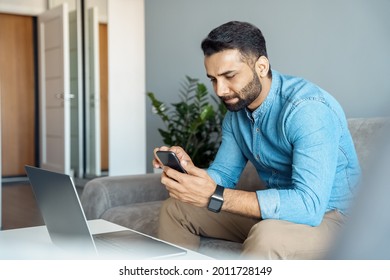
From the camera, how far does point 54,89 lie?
525cm

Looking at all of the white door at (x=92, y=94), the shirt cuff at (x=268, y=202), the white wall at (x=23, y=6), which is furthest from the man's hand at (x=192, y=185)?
the white wall at (x=23, y=6)

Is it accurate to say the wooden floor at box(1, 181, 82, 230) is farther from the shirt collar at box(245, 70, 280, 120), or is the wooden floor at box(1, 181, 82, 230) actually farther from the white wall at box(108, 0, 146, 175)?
the shirt collar at box(245, 70, 280, 120)

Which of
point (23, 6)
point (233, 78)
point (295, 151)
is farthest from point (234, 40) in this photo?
point (23, 6)

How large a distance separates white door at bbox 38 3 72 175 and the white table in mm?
3649

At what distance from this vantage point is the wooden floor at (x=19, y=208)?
3318 millimetres

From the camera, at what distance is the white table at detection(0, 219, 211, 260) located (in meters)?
1.02

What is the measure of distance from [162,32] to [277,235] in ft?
10.2

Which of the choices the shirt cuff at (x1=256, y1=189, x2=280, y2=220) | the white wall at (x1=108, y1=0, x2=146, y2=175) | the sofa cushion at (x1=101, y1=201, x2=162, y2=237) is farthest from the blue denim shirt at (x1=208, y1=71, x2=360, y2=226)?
the white wall at (x1=108, y1=0, x2=146, y2=175)

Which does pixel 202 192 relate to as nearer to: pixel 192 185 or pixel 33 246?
pixel 192 185

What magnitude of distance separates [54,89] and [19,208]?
1.70 m

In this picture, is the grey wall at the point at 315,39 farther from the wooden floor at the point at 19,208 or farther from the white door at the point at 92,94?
the wooden floor at the point at 19,208

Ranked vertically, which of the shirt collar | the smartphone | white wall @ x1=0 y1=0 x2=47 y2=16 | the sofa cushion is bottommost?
the sofa cushion

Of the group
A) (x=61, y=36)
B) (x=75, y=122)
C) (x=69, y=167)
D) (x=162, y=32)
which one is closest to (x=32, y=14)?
(x=61, y=36)

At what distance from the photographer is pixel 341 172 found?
1.31 m
